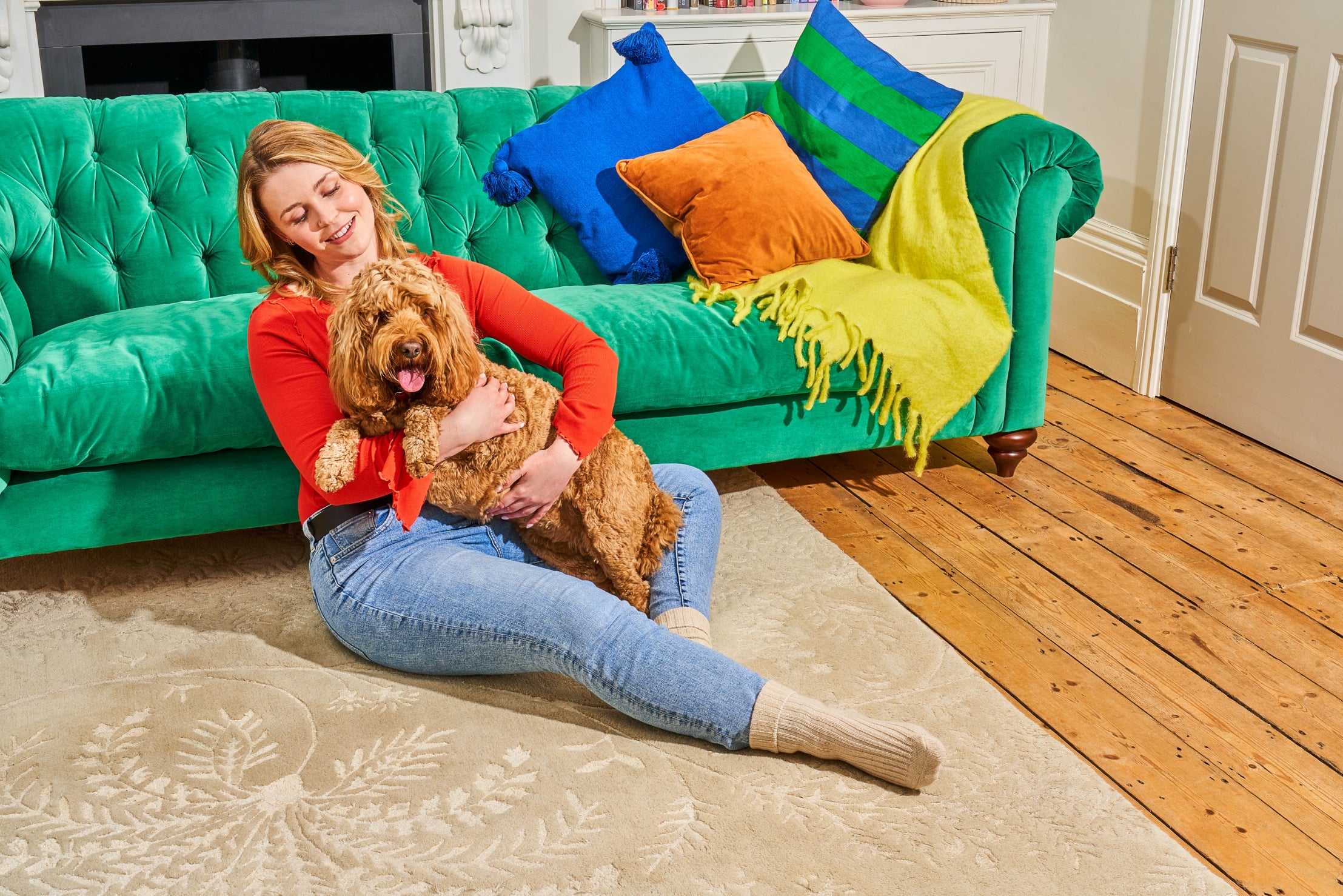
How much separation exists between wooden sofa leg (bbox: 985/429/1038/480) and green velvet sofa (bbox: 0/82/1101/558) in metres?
0.02

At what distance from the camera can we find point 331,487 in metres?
1.58

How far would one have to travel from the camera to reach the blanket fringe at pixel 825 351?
233 centimetres

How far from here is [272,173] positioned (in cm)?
166

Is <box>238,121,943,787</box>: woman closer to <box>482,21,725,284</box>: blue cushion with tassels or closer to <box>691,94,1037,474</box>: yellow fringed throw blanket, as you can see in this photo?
<box>691,94,1037,474</box>: yellow fringed throw blanket

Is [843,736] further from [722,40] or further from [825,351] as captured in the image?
[722,40]

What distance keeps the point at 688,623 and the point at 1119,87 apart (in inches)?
93.5

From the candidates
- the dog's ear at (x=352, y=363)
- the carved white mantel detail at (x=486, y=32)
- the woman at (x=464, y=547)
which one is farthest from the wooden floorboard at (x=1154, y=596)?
the carved white mantel detail at (x=486, y=32)

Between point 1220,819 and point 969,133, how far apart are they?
1.55 metres

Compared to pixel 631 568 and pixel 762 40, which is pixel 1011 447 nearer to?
pixel 631 568

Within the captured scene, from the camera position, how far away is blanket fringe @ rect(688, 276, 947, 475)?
7.65 feet

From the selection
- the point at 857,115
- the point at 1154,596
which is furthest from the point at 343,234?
the point at 1154,596

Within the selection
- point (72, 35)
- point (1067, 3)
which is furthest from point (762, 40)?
point (72, 35)

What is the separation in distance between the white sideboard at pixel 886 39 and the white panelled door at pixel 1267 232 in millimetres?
865

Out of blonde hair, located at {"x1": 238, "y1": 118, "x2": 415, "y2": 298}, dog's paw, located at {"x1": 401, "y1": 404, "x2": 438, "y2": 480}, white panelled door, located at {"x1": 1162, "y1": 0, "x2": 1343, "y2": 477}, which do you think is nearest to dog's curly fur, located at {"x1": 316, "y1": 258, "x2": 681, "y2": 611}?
dog's paw, located at {"x1": 401, "y1": 404, "x2": 438, "y2": 480}
